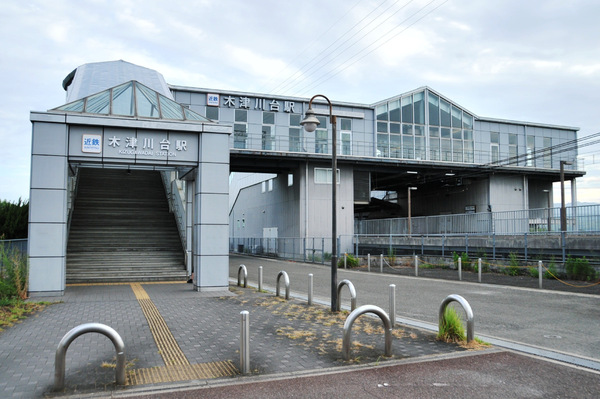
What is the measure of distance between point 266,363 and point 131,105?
419 inches

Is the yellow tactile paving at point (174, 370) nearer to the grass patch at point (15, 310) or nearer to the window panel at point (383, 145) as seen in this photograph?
the grass patch at point (15, 310)

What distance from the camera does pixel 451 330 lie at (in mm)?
7727

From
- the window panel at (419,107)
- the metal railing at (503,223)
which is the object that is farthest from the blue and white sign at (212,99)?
the window panel at (419,107)

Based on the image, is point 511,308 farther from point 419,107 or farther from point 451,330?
point 419,107

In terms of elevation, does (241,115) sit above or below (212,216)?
above

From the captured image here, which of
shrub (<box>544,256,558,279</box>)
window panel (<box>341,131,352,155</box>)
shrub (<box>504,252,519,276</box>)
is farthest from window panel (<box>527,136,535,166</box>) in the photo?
shrub (<box>544,256,558,279</box>)

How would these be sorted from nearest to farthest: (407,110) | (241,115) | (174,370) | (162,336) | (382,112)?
(174,370) → (162,336) → (241,115) → (382,112) → (407,110)

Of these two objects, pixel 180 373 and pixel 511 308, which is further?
pixel 511 308

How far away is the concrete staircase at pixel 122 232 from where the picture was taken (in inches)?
652

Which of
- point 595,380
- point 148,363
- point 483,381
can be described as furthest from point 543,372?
point 148,363

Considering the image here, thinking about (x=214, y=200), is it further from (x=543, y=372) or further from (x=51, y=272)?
(x=543, y=372)

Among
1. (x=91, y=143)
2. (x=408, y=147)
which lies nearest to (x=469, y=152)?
(x=408, y=147)

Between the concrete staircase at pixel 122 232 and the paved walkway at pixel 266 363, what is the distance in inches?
263

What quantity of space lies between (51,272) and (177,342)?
22.5 ft
